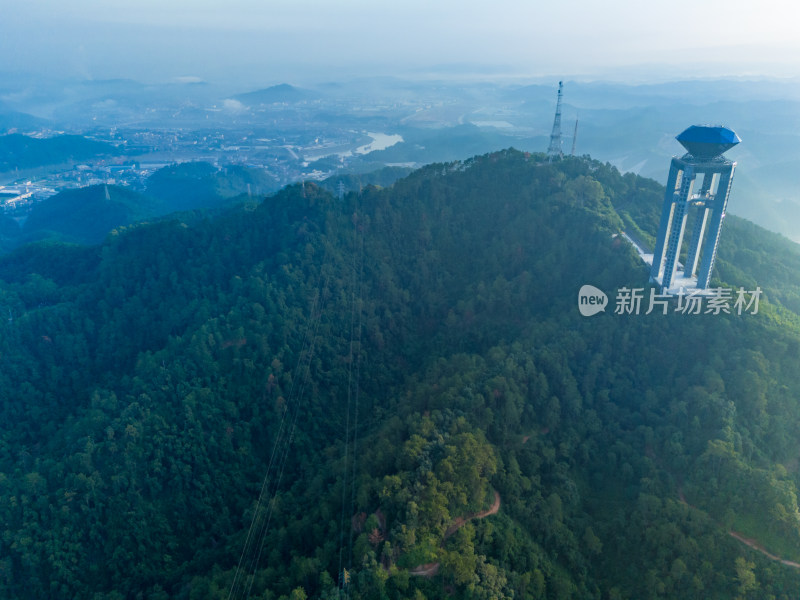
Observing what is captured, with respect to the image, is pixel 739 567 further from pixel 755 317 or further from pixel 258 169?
pixel 258 169

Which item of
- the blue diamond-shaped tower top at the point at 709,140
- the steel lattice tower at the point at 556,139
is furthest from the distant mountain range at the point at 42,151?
the blue diamond-shaped tower top at the point at 709,140

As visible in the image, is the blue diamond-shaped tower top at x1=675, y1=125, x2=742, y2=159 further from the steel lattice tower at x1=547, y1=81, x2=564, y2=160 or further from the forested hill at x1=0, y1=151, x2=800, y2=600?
the steel lattice tower at x1=547, y1=81, x2=564, y2=160

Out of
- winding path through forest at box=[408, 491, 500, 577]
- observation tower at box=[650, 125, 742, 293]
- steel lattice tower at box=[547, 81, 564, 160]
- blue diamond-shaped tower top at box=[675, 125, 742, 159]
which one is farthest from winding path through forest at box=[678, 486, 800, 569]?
steel lattice tower at box=[547, 81, 564, 160]

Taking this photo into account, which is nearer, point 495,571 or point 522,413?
point 495,571

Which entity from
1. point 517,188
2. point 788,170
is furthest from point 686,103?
point 517,188

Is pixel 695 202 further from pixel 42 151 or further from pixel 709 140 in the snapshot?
pixel 42 151

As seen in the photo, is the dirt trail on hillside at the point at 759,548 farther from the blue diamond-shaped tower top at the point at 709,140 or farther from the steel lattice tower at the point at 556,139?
the steel lattice tower at the point at 556,139

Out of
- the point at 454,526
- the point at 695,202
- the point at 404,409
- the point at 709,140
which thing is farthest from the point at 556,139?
the point at 454,526
